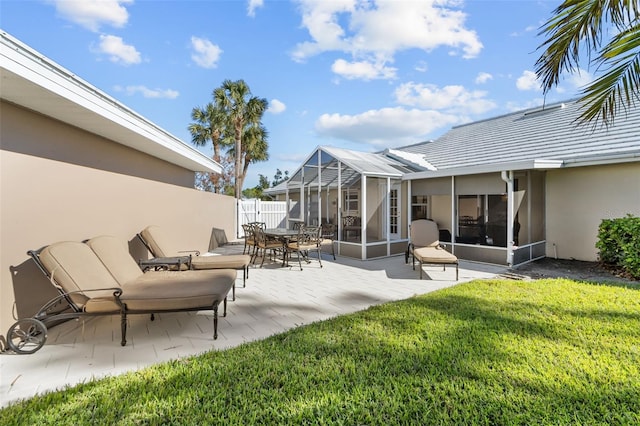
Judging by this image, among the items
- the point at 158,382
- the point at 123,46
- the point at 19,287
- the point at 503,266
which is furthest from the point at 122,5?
the point at 503,266

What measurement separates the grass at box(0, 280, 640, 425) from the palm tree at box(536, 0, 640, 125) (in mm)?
3080

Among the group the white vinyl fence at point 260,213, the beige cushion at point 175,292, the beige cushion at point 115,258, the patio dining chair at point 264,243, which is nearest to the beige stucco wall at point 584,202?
the patio dining chair at point 264,243

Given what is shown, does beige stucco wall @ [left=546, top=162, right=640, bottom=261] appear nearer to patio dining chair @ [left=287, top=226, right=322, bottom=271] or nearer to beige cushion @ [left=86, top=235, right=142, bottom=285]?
patio dining chair @ [left=287, top=226, right=322, bottom=271]

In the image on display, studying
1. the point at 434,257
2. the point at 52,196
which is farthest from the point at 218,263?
the point at 434,257

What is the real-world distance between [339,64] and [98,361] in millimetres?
12168

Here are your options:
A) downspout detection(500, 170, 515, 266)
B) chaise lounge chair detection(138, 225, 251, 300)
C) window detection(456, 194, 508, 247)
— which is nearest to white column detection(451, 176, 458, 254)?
window detection(456, 194, 508, 247)

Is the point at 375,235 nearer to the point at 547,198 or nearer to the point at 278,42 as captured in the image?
the point at 547,198

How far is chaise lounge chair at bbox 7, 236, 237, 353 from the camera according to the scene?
3.31 meters

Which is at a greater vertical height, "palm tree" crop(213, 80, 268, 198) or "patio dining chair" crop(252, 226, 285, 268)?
"palm tree" crop(213, 80, 268, 198)

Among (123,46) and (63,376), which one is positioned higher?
(123,46)

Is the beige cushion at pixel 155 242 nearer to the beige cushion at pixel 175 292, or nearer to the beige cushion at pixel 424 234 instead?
the beige cushion at pixel 175 292

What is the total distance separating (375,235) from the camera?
31.5 ft

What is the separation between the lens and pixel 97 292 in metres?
3.48

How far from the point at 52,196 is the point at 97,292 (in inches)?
64.2
